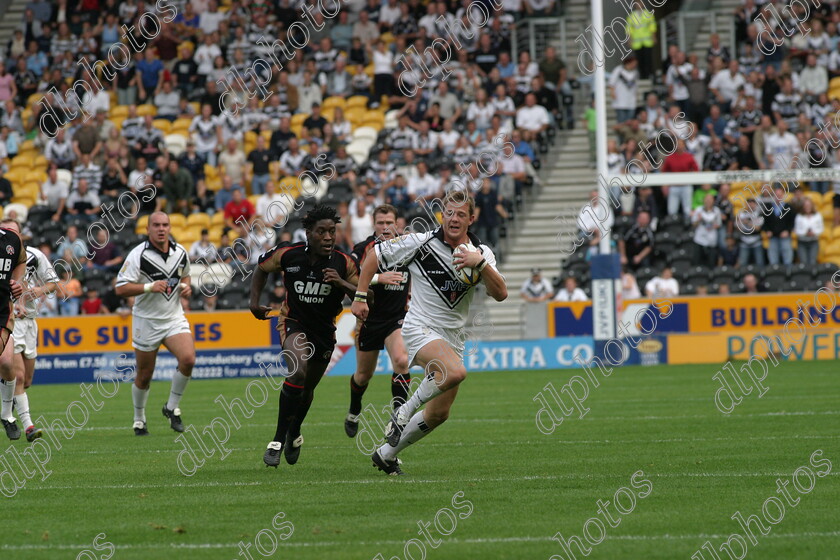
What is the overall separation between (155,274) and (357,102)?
1766cm

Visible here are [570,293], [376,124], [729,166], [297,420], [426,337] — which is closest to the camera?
[426,337]

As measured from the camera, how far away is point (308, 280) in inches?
444

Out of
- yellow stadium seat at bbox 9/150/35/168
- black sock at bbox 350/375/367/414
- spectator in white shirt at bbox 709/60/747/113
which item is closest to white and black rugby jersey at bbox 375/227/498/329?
black sock at bbox 350/375/367/414

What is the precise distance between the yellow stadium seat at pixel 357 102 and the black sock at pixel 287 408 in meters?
21.1

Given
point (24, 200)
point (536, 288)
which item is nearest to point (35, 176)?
point (24, 200)

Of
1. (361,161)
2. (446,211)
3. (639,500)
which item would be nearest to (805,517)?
(639,500)

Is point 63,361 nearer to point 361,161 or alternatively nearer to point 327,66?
point 361,161

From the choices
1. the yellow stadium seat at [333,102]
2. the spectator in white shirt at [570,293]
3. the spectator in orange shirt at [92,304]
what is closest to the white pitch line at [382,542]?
the spectator in white shirt at [570,293]

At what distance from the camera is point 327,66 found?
32281 millimetres

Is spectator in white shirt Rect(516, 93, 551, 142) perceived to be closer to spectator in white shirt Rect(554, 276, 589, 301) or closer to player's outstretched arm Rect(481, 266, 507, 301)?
spectator in white shirt Rect(554, 276, 589, 301)

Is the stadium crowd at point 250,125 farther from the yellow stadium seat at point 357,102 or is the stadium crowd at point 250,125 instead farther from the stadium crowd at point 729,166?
the stadium crowd at point 729,166

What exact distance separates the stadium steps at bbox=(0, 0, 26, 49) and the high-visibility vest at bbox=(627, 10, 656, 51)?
59.8ft

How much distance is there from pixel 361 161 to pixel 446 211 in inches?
794

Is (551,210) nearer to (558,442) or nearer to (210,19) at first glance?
(210,19)
